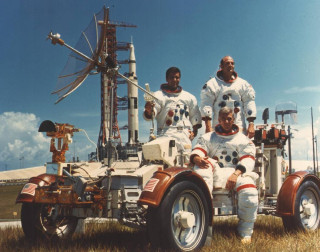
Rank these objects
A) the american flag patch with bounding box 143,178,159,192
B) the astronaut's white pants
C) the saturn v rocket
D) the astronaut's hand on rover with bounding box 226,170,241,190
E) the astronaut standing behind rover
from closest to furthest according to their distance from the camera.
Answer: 1. the american flag patch with bounding box 143,178,159,192
2. the astronaut's white pants
3. the astronaut's hand on rover with bounding box 226,170,241,190
4. the astronaut standing behind rover
5. the saturn v rocket

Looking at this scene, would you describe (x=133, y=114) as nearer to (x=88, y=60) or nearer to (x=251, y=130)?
(x=251, y=130)

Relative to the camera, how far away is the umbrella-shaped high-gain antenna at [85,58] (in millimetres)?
4594

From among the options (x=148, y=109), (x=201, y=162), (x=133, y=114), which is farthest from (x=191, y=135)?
(x=133, y=114)

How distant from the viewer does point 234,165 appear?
5.12 metres

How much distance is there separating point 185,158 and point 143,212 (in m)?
1.74

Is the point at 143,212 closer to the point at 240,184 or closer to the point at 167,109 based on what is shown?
the point at 240,184

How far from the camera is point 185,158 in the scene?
5.64 metres

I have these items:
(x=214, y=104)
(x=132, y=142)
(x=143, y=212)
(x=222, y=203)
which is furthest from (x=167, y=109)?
(x=132, y=142)

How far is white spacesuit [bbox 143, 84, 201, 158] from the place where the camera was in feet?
21.1

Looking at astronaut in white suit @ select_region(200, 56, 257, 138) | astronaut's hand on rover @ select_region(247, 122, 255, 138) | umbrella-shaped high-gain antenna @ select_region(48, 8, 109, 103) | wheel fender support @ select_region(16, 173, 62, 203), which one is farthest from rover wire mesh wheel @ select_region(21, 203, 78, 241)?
astronaut's hand on rover @ select_region(247, 122, 255, 138)

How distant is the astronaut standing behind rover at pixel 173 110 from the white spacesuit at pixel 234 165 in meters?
1.22

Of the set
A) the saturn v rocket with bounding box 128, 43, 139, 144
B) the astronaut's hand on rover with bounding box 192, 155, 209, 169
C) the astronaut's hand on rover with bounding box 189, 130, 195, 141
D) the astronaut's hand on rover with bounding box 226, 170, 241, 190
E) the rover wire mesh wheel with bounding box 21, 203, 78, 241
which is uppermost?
the saturn v rocket with bounding box 128, 43, 139, 144

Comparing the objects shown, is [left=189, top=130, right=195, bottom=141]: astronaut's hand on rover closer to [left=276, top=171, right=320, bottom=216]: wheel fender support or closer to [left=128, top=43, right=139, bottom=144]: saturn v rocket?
[left=276, top=171, right=320, bottom=216]: wheel fender support

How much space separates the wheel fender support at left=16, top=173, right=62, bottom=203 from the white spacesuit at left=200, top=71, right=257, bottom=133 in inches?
105
